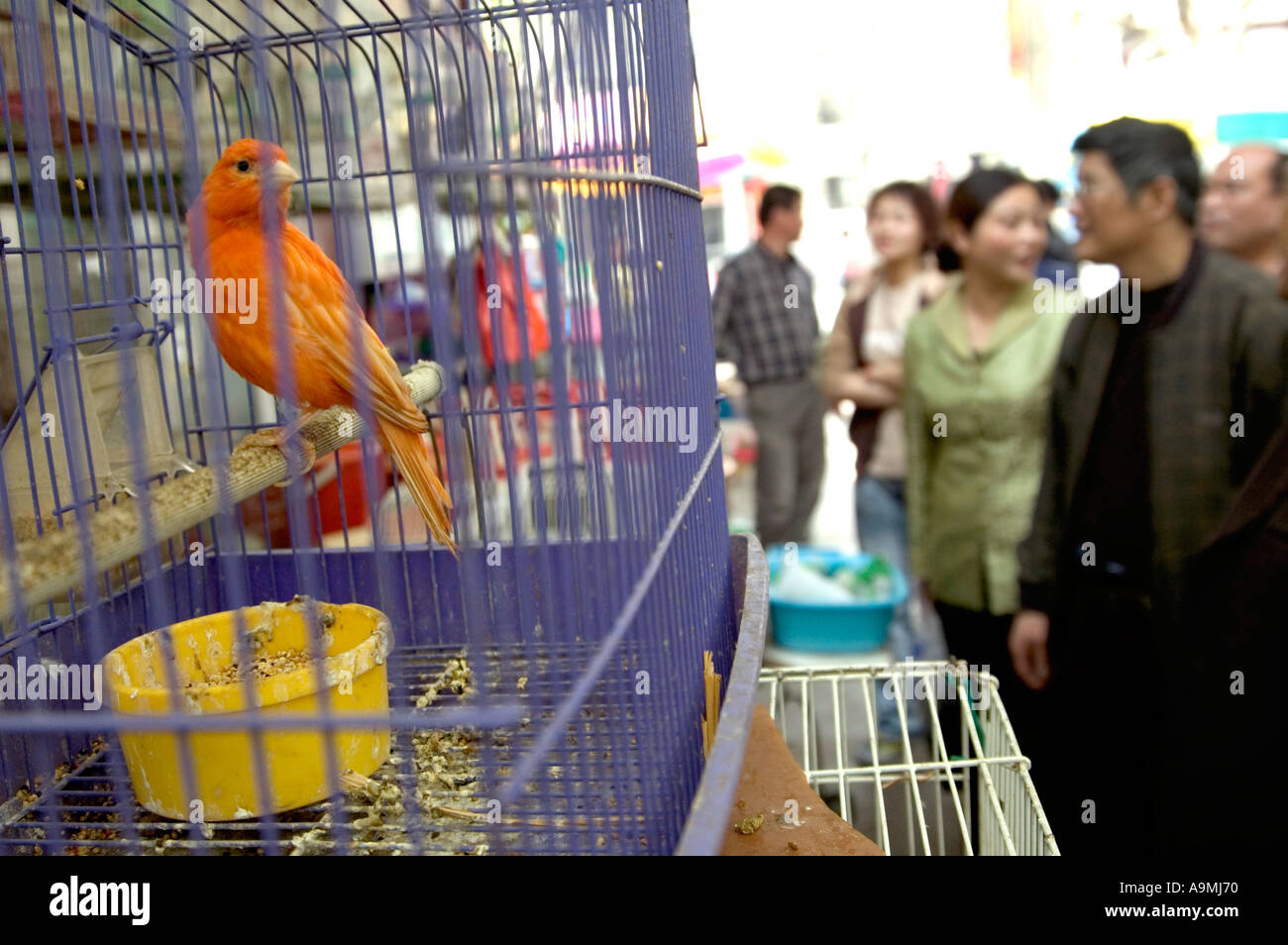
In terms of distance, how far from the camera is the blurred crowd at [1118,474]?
184 centimetres

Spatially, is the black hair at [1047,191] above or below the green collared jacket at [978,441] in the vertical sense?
above

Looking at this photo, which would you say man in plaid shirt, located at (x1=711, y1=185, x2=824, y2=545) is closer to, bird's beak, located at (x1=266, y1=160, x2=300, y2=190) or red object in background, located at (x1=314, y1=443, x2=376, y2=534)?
red object in background, located at (x1=314, y1=443, x2=376, y2=534)

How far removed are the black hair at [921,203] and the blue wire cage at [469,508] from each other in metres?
1.75

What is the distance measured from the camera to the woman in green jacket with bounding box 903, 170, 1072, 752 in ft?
8.73

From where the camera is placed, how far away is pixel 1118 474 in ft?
7.01

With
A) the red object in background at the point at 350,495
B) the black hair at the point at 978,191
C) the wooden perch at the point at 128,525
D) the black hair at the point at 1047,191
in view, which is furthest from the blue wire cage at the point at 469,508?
the red object in background at the point at 350,495

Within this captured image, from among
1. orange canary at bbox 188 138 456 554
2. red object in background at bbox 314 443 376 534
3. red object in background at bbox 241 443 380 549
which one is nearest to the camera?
orange canary at bbox 188 138 456 554

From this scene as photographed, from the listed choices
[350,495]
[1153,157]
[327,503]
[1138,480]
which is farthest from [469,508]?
[350,495]

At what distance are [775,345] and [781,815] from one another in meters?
3.22

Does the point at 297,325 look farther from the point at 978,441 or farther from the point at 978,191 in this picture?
the point at 978,191

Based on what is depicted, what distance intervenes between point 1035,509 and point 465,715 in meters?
Answer: 1.86

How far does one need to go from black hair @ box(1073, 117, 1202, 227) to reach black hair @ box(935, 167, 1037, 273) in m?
0.61

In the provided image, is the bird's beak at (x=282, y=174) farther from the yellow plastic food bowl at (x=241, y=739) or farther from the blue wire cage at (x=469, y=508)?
the yellow plastic food bowl at (x=241, y=739)

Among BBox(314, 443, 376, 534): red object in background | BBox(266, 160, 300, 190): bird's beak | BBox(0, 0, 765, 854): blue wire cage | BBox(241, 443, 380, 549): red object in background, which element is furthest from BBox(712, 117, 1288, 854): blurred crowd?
BBox(314, 443, 376, 534): red object in background
